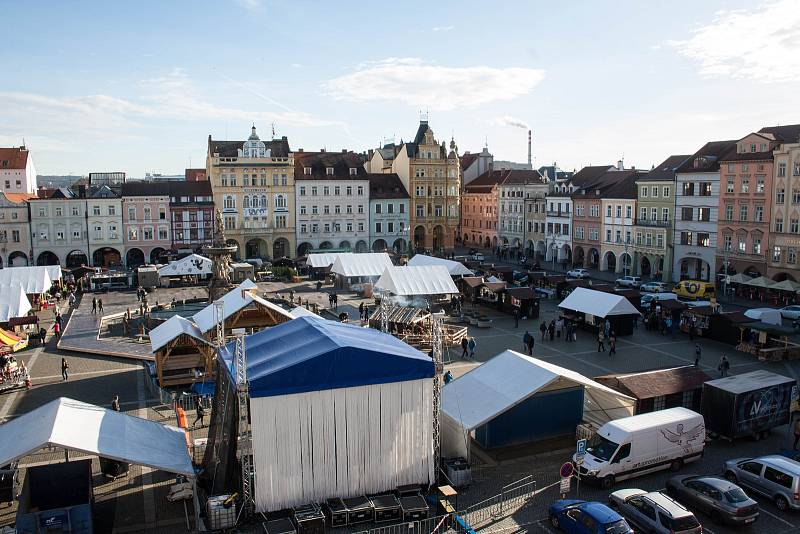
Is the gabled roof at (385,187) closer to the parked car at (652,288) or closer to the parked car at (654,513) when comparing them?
the parked car at (652,288)

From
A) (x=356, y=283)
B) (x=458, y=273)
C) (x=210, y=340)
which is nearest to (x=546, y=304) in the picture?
(x=458, y=273)

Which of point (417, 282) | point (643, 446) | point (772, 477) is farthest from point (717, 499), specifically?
point (417, 282)

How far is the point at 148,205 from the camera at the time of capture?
6500cm

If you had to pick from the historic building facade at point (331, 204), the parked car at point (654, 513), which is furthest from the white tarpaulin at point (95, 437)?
the historic building facade at point (331, 204)

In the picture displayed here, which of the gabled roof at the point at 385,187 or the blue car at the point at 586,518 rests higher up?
the gabled roof at the point at 385,187

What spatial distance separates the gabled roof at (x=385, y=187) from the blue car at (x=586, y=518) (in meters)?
60.1

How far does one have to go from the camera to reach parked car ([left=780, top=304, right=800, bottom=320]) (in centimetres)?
3772

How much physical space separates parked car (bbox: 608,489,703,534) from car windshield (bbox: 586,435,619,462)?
4.94 ft

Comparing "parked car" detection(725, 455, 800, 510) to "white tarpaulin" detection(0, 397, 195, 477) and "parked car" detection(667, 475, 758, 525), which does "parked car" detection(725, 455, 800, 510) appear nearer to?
"parked car" detection(667, 475, 758, 525)

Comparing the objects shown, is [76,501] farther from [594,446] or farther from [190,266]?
[190,266]

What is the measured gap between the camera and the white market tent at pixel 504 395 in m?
18.3

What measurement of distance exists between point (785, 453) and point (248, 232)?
55.9 metres

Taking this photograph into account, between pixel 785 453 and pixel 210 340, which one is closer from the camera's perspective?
pixel 785 453

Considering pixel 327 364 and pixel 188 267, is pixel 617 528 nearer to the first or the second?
pixel 327 364
